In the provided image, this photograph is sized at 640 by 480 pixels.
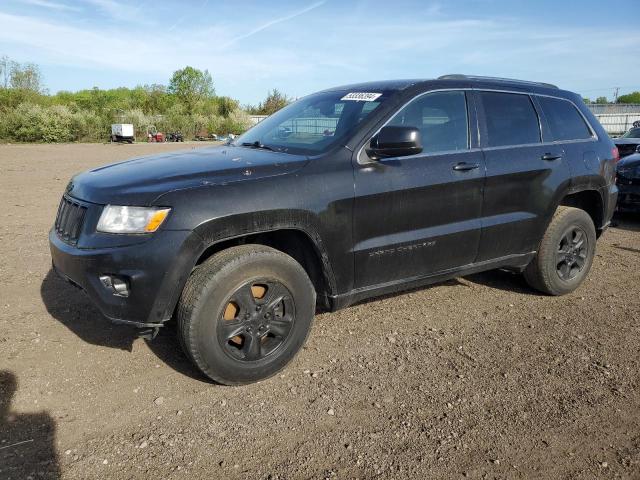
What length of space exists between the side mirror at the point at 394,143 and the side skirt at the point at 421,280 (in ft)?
A: 3.08

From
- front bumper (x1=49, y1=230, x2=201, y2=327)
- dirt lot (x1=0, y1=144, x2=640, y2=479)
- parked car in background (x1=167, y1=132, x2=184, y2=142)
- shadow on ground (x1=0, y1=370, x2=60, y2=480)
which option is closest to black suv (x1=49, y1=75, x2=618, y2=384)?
front bumper (x1=49, y1=230, x2=201, y2=327)

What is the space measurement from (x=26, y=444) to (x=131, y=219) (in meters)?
1.29

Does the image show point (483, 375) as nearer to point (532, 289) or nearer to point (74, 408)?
point (532, 289)

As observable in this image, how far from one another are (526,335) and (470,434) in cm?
156

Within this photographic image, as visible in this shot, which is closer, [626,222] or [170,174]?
[170,174]

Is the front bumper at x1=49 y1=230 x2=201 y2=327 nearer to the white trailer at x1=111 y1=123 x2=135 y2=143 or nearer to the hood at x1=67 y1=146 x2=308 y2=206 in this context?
the hood at x1=67 y1=146 x2=308 y2=206

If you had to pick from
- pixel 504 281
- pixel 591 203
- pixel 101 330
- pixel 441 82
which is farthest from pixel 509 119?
pixel 101 330

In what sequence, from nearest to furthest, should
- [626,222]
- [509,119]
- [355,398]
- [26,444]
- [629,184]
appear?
[26,444]
[355,398]
[509,119]
[629,184]
[626,222]

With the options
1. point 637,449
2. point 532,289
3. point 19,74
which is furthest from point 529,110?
point 19,74

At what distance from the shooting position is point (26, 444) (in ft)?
8.90

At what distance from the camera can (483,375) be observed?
11.4 ft

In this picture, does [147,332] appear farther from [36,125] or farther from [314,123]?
[36,125]

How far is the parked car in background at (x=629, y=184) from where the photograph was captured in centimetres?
822

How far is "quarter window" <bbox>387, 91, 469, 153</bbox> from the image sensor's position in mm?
3898
